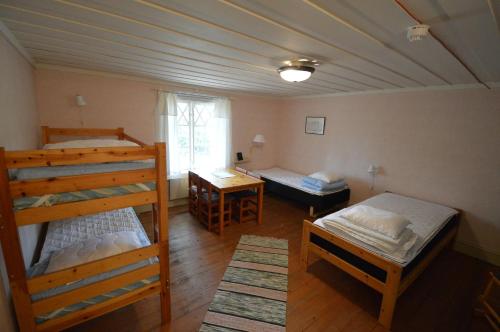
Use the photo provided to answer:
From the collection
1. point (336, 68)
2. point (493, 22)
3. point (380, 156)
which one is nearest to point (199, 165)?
point (336, 68)

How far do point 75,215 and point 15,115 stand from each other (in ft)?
4.18

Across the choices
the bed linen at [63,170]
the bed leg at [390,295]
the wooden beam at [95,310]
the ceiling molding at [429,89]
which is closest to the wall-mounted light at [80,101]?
the bed linen at [63,170]

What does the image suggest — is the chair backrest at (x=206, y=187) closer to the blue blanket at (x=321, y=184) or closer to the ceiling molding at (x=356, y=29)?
the blue blanket at (x=321, y=184)

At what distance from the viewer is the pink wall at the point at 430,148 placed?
255cm

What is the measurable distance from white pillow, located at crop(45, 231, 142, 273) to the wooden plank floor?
Result: 60 cm

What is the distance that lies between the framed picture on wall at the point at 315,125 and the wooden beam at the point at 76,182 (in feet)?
11.5

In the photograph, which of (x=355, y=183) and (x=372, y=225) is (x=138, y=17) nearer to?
(x=372, y=225)

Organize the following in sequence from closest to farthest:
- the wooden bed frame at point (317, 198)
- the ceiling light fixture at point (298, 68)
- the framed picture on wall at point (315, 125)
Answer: the ceiling light fixture at point (298, 68)
the wooden bed frame at point (317, 198)
the framed picture on wall at point (315, 125)

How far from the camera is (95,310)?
1413mm

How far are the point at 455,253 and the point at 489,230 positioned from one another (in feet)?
1.54

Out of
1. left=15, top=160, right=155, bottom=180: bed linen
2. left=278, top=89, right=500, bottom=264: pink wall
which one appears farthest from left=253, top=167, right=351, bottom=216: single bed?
left=15, top=160, right=155, bottom=180: bed linen

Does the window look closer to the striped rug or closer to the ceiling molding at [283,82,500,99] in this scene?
the striped rug

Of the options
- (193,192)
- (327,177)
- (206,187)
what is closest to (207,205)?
(206,187)

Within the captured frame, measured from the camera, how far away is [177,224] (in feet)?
10.6
